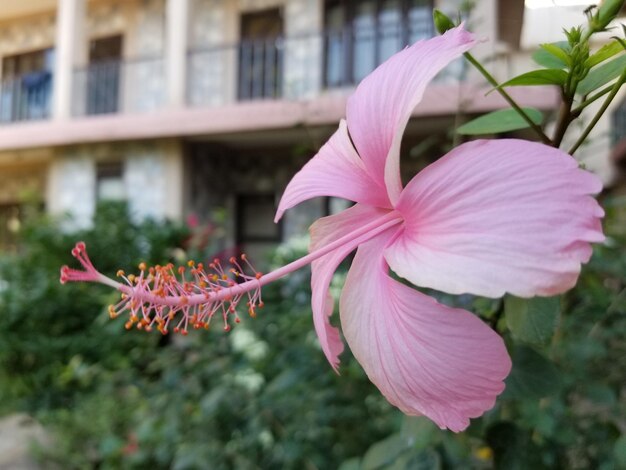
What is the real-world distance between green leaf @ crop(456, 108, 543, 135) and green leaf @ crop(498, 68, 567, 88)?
56 millimetres

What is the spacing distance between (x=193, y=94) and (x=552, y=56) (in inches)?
246

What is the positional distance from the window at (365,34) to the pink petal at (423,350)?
526 cm

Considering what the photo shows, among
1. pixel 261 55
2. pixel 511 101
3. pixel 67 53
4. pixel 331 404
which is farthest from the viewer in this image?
pixel 67 53

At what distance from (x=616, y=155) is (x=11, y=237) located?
291 inches

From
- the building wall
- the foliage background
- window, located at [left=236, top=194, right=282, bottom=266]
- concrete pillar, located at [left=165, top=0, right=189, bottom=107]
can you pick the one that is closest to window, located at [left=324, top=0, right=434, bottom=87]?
concrete pillar, located at [left=165, top=0, right=189, bottom=107]

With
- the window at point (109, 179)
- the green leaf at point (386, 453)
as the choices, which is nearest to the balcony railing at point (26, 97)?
the window at point (109, 179)

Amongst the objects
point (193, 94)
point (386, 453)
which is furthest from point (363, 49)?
point (386, 453)

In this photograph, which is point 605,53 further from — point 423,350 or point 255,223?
point 255,223

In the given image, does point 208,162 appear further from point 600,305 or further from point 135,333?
point 600,305

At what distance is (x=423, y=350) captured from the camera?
313 mm

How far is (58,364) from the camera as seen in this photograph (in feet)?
10.7

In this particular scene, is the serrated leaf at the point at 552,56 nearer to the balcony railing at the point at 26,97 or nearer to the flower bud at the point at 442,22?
the flower bud at the point at 442,22

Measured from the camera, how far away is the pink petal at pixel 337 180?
1.30 ft

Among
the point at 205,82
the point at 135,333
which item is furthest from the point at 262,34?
the point at 135,333
